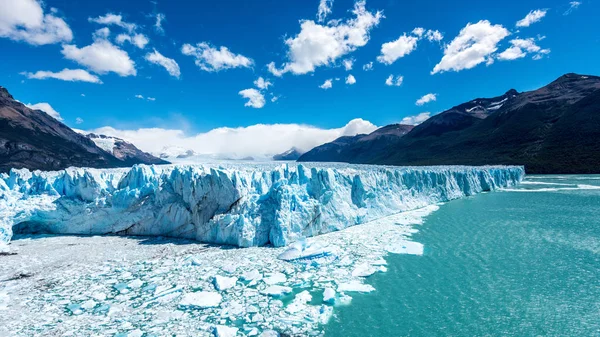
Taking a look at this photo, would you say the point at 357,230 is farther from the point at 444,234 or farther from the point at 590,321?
the point at 590,321

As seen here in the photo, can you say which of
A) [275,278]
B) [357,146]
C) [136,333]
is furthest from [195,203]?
[357,146]

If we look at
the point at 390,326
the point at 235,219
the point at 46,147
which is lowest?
the point at 390,326

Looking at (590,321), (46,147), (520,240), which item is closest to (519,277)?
(590,321)

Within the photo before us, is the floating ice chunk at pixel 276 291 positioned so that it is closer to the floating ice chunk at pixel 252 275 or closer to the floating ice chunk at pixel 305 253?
the floating ice chunk at pixel 252 275

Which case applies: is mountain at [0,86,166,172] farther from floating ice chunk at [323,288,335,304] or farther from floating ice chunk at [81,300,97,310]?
floating ice chunk at [323,288,335,304]

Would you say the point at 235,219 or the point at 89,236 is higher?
the point at 235,219

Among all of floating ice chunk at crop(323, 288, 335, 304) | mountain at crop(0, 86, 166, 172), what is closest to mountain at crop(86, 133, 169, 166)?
mountain at crop(0, 86, 166, 172)

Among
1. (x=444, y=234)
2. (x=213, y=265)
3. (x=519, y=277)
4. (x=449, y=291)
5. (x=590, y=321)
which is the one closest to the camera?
(x=590, y=321)

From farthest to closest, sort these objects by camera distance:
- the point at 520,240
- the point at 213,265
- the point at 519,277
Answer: the point at 520,240 → the point at 213,265 → the point at 519,277
